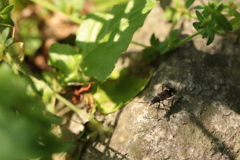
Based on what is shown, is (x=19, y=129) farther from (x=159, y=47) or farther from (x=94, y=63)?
(x=159, y=47)

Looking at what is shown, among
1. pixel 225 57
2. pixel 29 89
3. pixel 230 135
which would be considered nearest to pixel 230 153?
pixel 230 135

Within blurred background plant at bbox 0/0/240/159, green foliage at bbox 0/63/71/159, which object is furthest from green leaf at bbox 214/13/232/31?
green foliage at bbox 0/63/71/159

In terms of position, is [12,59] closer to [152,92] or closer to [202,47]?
[152,92]

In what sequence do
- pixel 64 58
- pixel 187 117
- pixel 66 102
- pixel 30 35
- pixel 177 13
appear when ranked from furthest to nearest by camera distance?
pixel 30 35, pixel 177 13, pixel 64 58, pixel 66 102, pixel 187 117

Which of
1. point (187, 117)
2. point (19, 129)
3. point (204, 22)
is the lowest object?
point (187, 117)

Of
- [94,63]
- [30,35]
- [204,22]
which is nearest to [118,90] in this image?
[94,63]

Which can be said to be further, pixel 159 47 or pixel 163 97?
pixel 159 47
